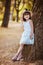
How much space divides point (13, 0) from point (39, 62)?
12530 millimetres

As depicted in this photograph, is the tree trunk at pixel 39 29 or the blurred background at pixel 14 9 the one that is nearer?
the tree trunk at pixel 39 29

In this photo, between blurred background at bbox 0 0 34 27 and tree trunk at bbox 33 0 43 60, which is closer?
tree trunk at bbox 33 0 43 60

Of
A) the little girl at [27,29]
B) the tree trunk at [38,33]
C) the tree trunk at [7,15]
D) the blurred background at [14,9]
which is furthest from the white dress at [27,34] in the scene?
the blurred background at [14,9]

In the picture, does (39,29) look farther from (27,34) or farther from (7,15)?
(7,15)

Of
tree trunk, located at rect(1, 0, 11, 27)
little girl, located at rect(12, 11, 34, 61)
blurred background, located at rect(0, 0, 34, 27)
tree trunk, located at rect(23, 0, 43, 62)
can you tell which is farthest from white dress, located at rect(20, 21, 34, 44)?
blurred background, located at rect(0, 0, 34, 27)

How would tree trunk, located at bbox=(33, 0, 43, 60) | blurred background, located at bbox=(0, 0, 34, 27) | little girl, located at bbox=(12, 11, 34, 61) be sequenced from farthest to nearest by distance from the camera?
blurred background, located at bbox=(0, 0, 34, 27), little girl, located at bbox=(12, 11, 34, 61), tree trunk, located at bbox=(33, 0, 43, 60)


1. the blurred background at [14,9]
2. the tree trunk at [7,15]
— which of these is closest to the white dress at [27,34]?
the tree trunk at [7,15]

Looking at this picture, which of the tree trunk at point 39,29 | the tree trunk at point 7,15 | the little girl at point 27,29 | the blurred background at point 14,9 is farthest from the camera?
the blurred background at point 14,9

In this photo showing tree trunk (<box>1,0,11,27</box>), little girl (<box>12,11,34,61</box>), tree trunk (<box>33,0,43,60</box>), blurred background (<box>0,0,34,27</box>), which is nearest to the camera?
tree trunk (<box>33,0,43,60</box>)

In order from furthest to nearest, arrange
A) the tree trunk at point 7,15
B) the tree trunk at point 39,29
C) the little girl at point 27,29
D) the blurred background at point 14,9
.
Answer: the blurred background at point 14,9 < the tree trunk at point 7,15 < the little girl at point 27,29 < the tree trunk at point 39,29

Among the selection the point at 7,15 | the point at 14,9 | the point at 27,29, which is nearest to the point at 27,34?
the point at 27,29

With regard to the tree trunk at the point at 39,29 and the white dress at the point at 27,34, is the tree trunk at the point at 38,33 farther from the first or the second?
the white dress at the point at 27,34

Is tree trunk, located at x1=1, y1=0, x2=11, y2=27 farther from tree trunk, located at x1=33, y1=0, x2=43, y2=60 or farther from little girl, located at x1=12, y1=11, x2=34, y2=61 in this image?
tree trunk, located at x1=33, y1=0, x2=43, y2=60

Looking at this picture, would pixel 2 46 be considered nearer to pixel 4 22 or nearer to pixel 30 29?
pixel 30 29
